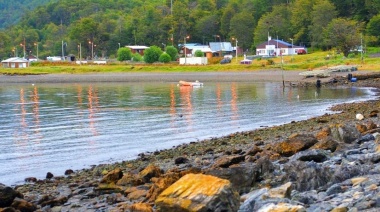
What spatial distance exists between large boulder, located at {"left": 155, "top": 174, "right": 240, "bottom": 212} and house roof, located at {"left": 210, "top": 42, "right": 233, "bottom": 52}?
141 m

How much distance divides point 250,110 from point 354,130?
25180 millimetres

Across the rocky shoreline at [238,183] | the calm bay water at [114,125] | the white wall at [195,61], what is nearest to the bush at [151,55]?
the white wall at [195,61]

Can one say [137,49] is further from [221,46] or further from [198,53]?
[198,53]

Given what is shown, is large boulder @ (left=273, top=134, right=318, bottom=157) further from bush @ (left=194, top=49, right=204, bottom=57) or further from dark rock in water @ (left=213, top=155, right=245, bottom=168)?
bush @ (left=194, top=49, right=204, bottom=57)

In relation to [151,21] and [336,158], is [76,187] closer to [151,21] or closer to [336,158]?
[336,158]

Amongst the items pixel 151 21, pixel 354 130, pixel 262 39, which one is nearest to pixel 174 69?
pixel 262 39

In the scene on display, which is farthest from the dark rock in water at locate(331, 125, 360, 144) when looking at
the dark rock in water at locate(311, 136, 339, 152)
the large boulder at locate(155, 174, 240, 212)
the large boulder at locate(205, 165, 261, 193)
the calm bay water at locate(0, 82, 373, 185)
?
the calm bay water at locate(0, 82, 373, 185)

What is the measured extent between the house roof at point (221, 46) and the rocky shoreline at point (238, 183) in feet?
425

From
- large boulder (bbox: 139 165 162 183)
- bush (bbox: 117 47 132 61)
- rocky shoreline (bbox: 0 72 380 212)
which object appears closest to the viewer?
rocky shoreline (bbox: 0 72 380 212)

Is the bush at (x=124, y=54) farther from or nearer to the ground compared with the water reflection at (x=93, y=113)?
farther from the ground

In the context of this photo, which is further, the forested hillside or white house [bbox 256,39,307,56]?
white house [bbox 256,39,307,56]

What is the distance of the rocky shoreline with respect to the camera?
9.16m

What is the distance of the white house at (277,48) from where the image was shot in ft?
409

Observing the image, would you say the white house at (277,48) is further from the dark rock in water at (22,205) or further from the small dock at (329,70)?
the dark rock in water at (22,205)
